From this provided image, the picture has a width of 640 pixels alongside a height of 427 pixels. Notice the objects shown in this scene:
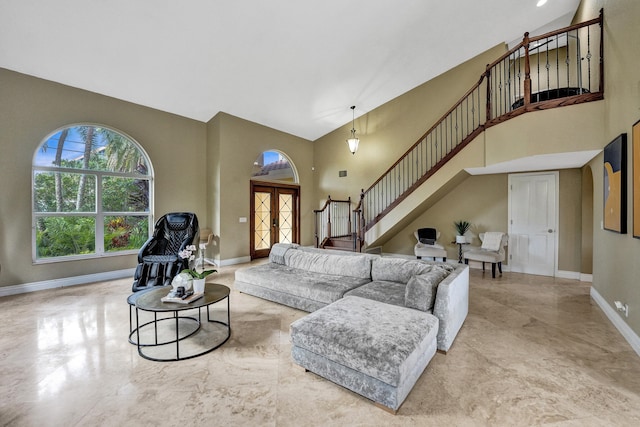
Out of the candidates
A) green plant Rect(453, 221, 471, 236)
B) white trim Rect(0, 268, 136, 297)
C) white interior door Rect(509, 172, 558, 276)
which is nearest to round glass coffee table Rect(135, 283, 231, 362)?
white trim Rect(0, 268, 136, 297)

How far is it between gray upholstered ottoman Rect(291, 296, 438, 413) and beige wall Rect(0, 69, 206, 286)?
491 cm

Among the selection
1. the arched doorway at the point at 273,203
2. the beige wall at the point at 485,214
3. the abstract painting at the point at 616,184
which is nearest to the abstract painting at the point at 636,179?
the abstract painting at the point at 616,184

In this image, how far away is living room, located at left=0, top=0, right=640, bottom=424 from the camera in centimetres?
311

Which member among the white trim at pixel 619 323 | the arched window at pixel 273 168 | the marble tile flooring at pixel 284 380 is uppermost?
the arched window at pixel 273 168

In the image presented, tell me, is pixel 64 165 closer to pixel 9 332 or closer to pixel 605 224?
pixel 9 332

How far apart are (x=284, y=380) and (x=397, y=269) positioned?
72.4 inches

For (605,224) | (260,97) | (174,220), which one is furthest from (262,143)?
(605,224)

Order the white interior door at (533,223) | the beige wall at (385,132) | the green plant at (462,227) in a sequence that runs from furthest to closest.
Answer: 1. the beige wall at (385,132)
2. the green plant at (462,227)
3. the white interior door at (533,223)

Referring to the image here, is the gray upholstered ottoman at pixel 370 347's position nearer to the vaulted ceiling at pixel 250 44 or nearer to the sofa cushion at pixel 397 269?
the sofa cushion at pixel 397 269

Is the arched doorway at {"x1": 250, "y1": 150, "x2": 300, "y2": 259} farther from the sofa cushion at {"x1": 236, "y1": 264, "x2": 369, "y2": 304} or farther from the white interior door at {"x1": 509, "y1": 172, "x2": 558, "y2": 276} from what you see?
the white interior door at {"x1": 509, "y1": 172, "x2": 558, "y2": 276}

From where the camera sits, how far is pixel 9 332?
9.86ft

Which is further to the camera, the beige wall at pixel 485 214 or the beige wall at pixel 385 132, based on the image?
the beige wall at pixel 385 132

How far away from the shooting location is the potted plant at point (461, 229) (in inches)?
226

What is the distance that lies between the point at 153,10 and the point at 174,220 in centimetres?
283
